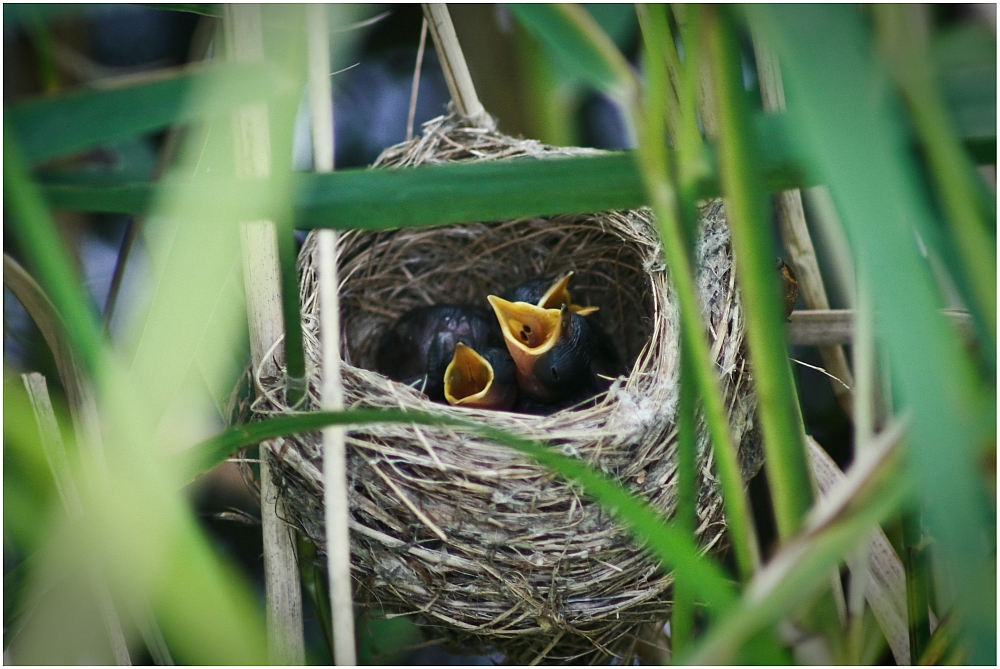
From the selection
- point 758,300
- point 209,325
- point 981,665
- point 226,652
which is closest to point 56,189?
point 209,325

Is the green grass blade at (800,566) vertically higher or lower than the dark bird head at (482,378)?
lower

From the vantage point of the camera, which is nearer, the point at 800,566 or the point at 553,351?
the point at 800,566

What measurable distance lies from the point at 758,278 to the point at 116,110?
36 cm

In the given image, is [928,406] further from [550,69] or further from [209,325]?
[550,69]

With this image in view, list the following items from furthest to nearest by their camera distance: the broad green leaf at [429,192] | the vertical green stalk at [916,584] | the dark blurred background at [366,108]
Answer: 1. the dark blurred background at [366,108]
2. the vertical green stalk at [916,584]
3. the broad green leaf at [429,192]

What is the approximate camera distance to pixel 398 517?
716mm

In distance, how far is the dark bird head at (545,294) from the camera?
3.57ft

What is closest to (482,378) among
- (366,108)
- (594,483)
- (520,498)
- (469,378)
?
(469,378)

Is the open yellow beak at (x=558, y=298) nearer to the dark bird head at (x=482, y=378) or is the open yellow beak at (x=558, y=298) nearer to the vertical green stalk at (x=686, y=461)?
the dark bird head at (x=482, y=378)

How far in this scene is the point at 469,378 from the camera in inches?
43.3

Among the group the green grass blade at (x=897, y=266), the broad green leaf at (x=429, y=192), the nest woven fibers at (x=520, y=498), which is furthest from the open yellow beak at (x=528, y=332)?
the green grass blade at (x=897, y=266)

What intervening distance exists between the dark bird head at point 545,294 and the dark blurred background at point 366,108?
0.24 metres

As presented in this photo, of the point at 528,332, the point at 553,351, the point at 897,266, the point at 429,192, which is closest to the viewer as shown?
the point at 897,266

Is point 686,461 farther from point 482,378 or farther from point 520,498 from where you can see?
point 482,378
